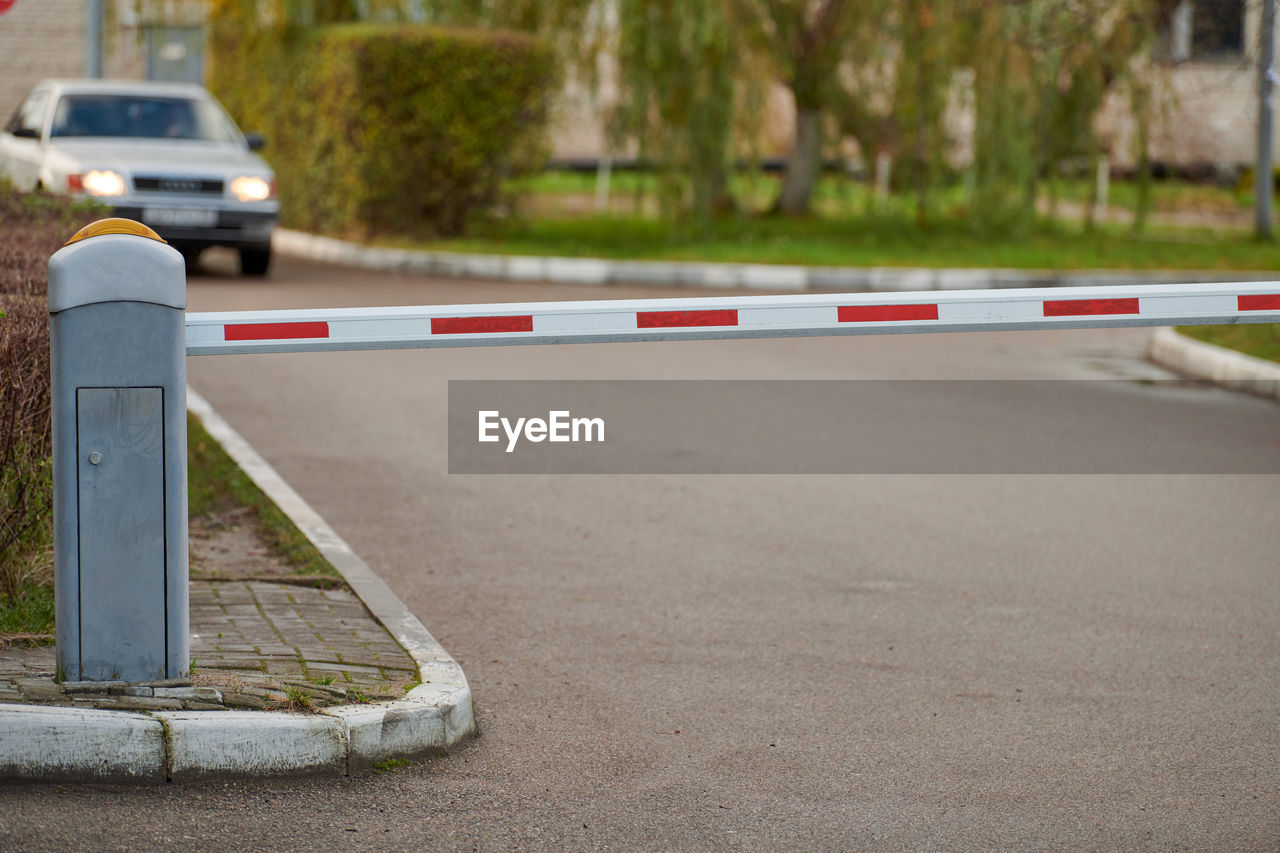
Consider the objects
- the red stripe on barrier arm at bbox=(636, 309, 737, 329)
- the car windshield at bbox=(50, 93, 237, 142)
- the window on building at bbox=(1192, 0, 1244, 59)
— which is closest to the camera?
the red stripe on barrier arm at bbox=(636, 309, 737, 329)

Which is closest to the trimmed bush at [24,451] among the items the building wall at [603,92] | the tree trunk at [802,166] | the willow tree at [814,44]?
the building wall at [603,92]

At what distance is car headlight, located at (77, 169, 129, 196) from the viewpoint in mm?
15539

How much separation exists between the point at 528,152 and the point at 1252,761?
55.3 ft

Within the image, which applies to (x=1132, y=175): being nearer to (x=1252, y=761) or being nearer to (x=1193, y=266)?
(x=1193, y=266)

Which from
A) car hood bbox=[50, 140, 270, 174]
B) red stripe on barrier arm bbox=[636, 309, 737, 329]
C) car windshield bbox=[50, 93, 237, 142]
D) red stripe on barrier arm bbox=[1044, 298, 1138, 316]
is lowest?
red stripe on barrier arm bbox=[636, 309, 737, 329]

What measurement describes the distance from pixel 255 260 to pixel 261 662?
41.0 feet

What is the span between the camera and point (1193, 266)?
1803cm

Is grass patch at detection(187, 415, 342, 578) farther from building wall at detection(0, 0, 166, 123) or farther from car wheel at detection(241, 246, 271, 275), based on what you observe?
building wall at detection(0, 0, 166, 123)

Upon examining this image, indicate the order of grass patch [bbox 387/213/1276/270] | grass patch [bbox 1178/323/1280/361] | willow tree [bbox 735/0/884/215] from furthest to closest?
willow tree [bbox 735/0/884/215]
grass patch [bbox 387/213/1276/270]
grass patch [bbox 1178/323/1280/361]

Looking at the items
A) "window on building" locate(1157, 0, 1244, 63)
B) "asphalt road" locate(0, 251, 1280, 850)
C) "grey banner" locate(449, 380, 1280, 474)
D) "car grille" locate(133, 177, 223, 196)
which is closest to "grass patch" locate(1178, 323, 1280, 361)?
"grey banner" locate(449, 380, 1280, 474)

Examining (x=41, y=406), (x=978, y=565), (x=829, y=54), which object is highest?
(x=829, y=54)

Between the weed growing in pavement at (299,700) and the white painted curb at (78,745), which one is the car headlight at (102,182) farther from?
the white painted curb at (78,745)

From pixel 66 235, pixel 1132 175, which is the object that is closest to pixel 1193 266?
pixel 66 235

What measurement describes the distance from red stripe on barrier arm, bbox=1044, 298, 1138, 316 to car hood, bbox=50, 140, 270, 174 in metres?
12.5
